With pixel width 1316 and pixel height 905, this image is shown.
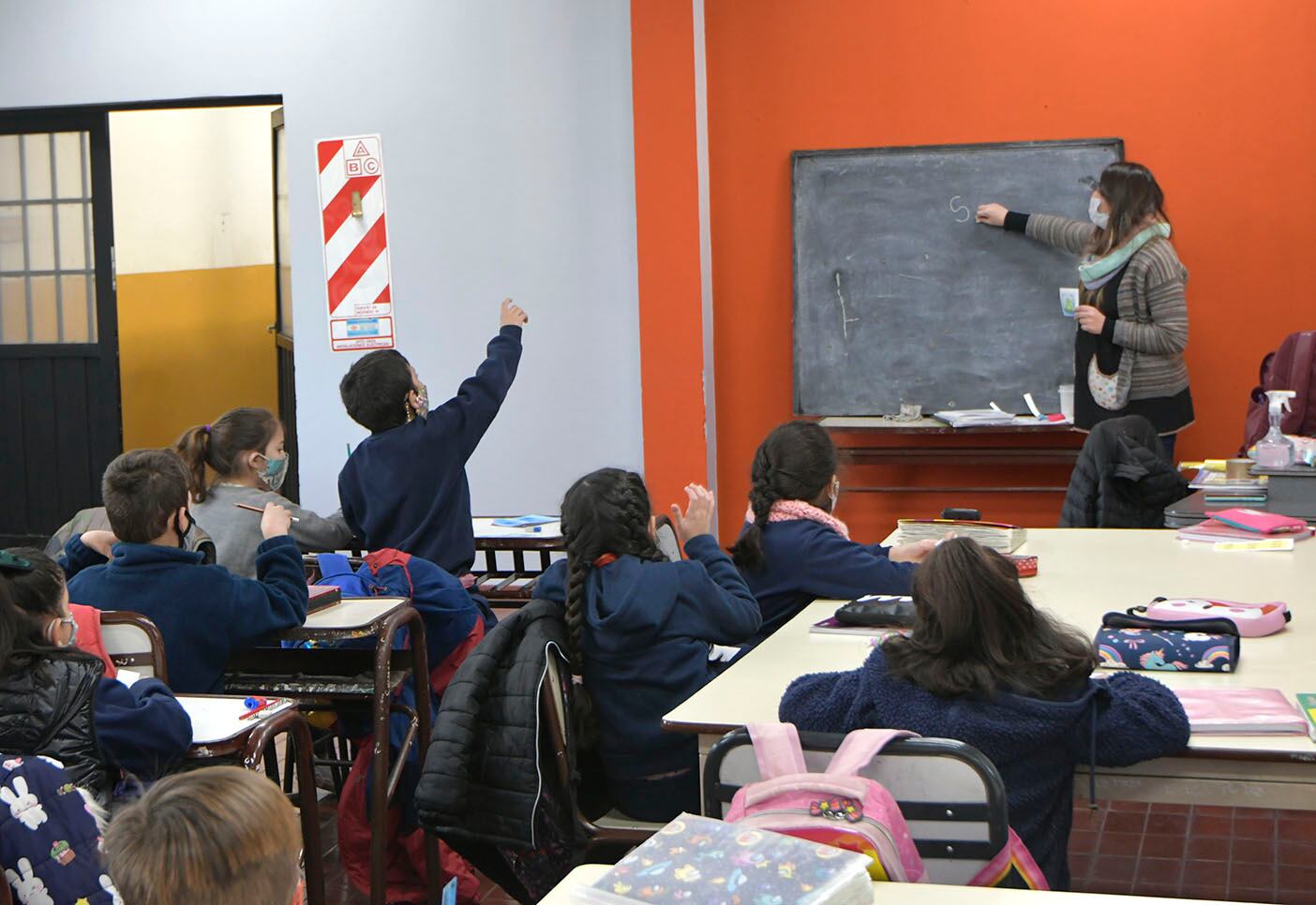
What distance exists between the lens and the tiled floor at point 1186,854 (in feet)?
10.9

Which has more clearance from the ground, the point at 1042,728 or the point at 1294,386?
the point at 1294,386

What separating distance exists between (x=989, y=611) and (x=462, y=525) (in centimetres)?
224

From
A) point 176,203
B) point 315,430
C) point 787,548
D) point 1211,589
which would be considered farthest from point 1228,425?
point 176,203

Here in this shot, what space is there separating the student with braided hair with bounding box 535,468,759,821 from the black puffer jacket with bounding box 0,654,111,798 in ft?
2.64

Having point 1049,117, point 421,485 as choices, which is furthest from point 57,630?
point 1049,117

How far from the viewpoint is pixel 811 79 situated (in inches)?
234

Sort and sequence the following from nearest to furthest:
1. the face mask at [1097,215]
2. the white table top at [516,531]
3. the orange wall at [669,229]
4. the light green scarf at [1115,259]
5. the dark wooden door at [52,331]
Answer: the white table top at [516,531], the light green scarf at [1115,259], the face mask at [1097,215], the orange wall at [669,229], the dark wooden door at [52,331]

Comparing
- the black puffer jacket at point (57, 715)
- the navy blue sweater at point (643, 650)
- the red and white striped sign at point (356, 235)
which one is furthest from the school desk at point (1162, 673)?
the red and white striped sign at point (356, 235)

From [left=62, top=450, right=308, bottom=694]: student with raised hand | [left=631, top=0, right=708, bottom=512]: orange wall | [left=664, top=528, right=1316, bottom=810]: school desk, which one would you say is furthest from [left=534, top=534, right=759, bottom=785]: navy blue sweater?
[left=631, top=0, right=708, bottom=512]: orange wall

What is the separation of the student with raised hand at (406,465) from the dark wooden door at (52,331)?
3.32m

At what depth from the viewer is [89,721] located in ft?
7.48

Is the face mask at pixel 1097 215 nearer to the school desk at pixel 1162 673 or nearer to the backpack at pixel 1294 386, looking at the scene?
the backpack at pixel 1294 386

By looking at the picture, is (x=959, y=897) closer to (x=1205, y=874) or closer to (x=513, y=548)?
(x=1205, y=874)

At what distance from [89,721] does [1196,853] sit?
2.60m
